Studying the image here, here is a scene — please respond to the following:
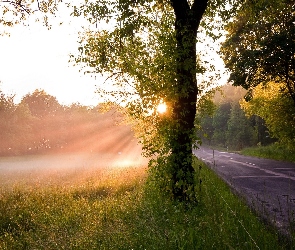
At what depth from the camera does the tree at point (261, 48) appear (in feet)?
66.5

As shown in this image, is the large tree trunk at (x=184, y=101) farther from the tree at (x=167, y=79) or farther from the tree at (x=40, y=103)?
the tree at (x=40, y=103)

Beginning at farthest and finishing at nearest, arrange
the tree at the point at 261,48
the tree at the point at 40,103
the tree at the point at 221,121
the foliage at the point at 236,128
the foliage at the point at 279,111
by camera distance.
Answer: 1. the tree at the point at 40,103
2. the tree at the point at 221,121
3. the foliage at the point at 236,128
4. the foliage at the point at 279,111
5. the tree at the point at 261,48

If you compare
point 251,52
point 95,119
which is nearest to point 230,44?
point 251,52

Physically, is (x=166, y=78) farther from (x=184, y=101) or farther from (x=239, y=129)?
(x=239, y=129)

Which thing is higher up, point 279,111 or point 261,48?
point 261,48

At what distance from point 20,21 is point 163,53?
6.88 m

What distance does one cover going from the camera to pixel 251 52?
21016mm

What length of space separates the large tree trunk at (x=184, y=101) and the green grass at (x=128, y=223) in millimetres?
669

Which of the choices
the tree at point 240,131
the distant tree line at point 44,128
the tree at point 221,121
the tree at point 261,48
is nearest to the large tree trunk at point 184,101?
the tree at point 261,48

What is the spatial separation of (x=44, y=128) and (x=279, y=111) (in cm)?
6304

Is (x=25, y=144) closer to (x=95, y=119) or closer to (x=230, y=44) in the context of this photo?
(x=95, y=119)

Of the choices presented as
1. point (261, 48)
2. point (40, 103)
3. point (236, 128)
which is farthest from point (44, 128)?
point (261, 48)

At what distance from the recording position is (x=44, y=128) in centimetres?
7412

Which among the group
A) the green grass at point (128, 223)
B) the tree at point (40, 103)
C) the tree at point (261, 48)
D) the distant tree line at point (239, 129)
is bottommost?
the green grass at point (128, 223)
